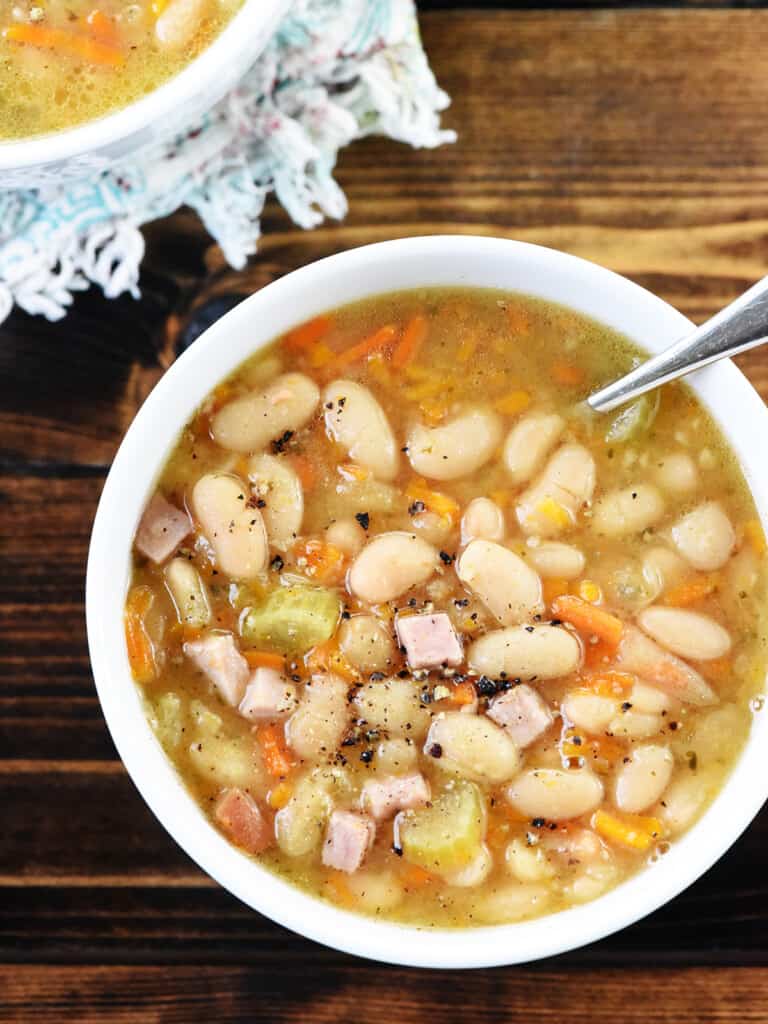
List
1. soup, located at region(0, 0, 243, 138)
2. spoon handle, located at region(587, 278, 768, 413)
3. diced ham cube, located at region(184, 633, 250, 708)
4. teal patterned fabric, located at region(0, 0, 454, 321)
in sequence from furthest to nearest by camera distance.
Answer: teal patterned fabric, located at region(0, 0, 454, 321) < soup, located at region(0, 0, 243, 138) < diced ham cube, located at region(184, 633, 250, 708) < spoon handle, located at region(587, 278, 768, 413)

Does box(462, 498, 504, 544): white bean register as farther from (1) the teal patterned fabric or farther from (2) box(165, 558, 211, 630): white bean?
(1) the teal patterned fabric

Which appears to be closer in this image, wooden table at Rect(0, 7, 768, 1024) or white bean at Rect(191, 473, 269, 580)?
white bean at Rect(191, 473, 269, 580)

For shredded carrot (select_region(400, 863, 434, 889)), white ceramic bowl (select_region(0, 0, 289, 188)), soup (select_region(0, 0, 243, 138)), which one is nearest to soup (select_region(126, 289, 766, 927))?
shredded carrot (select_region(400, 863, 434, 889))

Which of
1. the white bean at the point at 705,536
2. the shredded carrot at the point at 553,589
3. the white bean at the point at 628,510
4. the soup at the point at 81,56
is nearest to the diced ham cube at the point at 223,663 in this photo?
the shredded carrot at the point at 553,589

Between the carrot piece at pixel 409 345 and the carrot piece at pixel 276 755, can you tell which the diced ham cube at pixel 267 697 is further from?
the carrot piece at pixel 409 345

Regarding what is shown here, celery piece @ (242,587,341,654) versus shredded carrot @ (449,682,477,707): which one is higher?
celery piece @ (242,587,341,654)

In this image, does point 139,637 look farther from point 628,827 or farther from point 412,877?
point 628,827

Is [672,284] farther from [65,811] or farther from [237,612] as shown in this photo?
[65,811]
